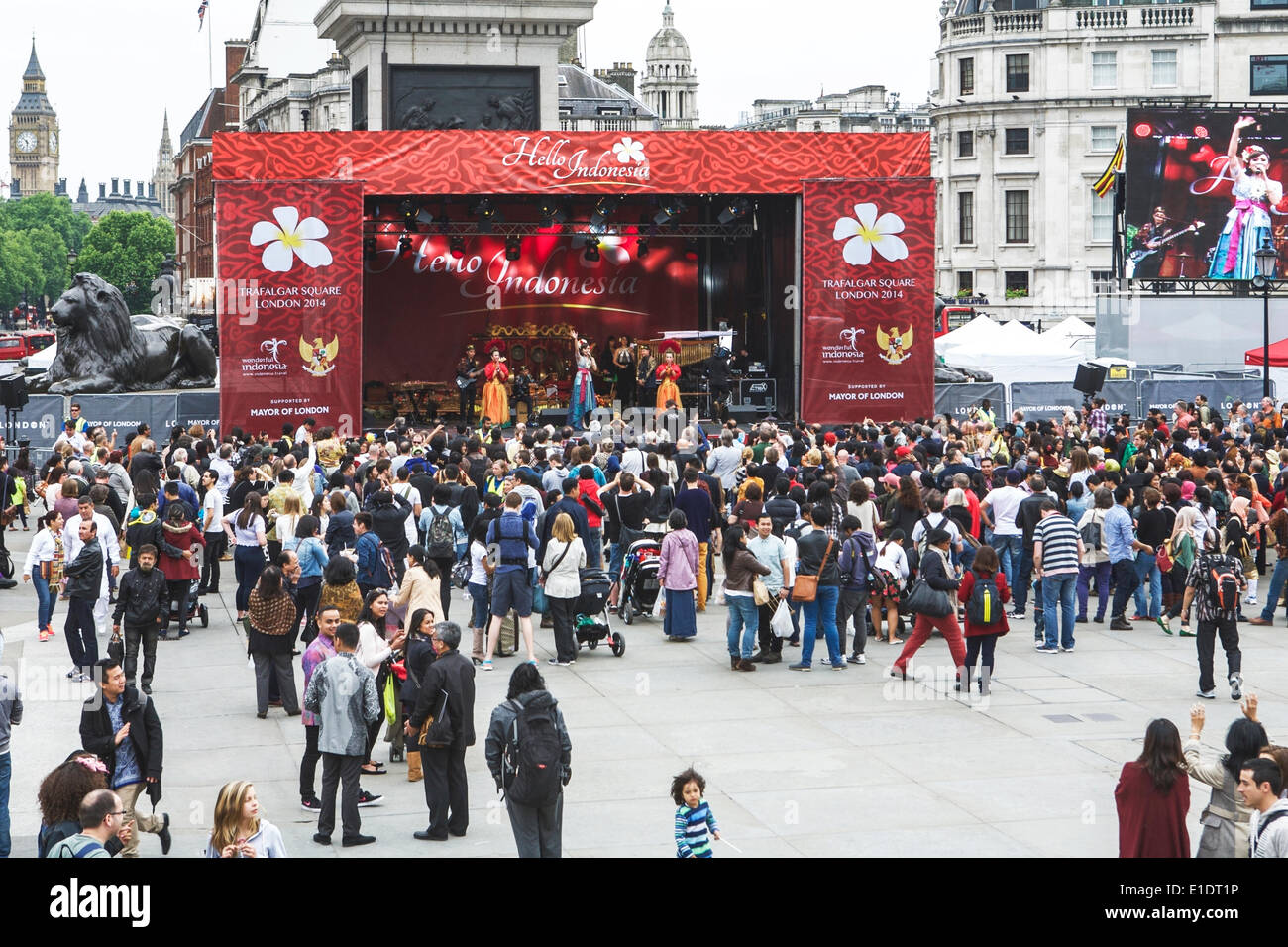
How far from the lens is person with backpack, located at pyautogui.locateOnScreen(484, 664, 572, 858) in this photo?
8.90m

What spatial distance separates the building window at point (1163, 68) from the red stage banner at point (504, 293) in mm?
41440

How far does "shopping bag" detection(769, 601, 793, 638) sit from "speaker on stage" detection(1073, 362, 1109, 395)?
1841cm

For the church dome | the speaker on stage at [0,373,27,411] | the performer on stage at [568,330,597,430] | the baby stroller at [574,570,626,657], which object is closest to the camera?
the baby stroller at [574,570,626,657]

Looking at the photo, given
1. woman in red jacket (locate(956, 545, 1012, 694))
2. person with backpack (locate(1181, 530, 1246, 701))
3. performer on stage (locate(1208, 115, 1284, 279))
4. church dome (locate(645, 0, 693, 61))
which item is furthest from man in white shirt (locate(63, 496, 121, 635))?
church dome (locate(645, 0, 693, 61))

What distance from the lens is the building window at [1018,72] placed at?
71.9 m

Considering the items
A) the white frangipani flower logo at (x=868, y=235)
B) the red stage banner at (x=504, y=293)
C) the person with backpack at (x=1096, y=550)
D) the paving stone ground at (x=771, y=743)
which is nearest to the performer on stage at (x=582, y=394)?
the red stage banner at (x=504, y=293)

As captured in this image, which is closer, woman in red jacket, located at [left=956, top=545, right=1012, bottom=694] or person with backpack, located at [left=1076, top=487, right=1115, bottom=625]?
woman in red jacket, located at [left=956, top=545, right=1012, bottom=694]

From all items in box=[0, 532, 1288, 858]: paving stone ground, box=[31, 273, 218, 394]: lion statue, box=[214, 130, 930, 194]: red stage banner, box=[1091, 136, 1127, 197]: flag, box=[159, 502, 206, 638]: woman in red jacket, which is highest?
box=[1091, 136, 1127, 197]: flag

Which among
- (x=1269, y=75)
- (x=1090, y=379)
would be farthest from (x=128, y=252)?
(x=1090, y=379)

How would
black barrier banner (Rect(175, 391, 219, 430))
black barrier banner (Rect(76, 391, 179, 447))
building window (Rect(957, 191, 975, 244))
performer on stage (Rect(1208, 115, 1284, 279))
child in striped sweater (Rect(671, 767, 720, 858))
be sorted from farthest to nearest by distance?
building window (Rect(957, 191, 975, 244))
performer on stage (Rect(1208, 115, 1284, 279))
black barrier banner (Rect(175, 391, 219, 430))
black barrier banner (Rect(76, 391, 179, 447))
child in striped sweater (Rect(671, 767, 720, 858))

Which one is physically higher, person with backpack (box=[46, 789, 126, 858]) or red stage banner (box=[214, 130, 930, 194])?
red stage banner (box=[214, 130, 930, 194])

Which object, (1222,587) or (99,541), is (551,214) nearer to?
(99,541)

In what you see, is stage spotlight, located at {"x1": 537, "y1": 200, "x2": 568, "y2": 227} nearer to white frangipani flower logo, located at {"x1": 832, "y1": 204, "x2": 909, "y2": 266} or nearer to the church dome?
white frangipani flower logo, located at {"x1": 832, "y1": 204, "x2": 909, "y2": 266}
